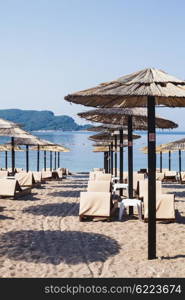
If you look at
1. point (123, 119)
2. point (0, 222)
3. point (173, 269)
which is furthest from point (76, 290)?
point (123, 119)

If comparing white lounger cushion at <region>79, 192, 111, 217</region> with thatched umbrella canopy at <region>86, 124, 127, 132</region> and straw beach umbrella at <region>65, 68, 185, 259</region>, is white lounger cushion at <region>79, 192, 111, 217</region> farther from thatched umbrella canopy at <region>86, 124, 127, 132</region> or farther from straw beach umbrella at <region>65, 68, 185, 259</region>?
thatched umbrella canopy at <region>86, 124, 127, 132</region>

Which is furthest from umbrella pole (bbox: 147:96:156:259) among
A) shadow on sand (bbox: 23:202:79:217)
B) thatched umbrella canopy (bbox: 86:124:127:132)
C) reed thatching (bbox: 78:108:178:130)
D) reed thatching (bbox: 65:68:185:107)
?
thatched umbrella canopy (bbox: 86:124:127:132)

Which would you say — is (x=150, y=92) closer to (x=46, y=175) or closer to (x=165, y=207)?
(x=165, y=207)

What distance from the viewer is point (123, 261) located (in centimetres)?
587

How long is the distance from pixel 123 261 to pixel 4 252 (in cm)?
173

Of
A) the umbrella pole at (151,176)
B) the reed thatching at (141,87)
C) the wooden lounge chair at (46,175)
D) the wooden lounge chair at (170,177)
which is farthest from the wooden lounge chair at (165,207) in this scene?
the wooden lounge chair at (46,175)

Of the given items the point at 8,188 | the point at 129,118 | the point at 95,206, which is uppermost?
the point at 129,118

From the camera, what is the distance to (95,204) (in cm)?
910

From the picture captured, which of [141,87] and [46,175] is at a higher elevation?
[141,87]

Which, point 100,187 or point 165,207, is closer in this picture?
point 165,207

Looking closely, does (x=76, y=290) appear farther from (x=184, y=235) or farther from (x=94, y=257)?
(x=184, y=235)

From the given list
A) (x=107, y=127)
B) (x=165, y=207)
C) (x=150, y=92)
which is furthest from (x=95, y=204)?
(x=107, y=127)

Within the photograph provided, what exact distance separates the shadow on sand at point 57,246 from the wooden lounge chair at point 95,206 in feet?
3.76

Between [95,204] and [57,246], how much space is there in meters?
2.49
